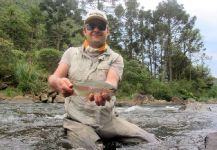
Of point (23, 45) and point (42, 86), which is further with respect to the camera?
point (23, 45)

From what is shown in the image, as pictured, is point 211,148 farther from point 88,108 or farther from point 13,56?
point 13,56

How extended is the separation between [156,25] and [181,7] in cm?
398

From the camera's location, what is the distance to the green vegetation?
36750mm

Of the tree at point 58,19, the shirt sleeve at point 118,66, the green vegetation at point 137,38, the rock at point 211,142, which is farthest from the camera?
the tree at point 58,19

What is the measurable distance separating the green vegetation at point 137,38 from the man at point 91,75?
28.4m

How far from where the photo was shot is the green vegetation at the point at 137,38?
36.8 metres

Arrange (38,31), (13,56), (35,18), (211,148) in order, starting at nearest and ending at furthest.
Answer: (211,148), (13,56), (35,18), (38,31)

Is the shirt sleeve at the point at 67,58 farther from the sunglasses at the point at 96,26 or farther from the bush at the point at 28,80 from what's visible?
the bush at the point at 28,80

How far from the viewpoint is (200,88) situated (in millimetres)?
49562

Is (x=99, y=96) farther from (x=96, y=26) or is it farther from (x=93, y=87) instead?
(x=96, y=26)

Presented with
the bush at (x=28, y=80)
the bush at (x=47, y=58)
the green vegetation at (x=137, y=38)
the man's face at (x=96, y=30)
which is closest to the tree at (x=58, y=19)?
the green vegetation at (x=137, y=38)

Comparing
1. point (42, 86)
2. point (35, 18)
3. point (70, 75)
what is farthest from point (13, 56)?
point (70, 75)

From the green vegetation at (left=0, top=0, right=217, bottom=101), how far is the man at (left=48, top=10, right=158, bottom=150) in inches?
1117

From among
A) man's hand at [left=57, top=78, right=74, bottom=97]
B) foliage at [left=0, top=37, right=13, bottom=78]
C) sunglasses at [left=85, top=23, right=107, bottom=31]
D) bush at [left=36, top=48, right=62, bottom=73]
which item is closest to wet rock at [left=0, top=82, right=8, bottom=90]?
foliage at [left=0, top=37, right=13, bottom=78]
